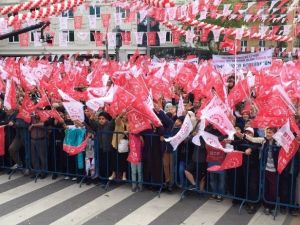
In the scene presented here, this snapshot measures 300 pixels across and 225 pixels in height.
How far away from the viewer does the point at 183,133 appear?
7.62m

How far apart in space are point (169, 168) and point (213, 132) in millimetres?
1170

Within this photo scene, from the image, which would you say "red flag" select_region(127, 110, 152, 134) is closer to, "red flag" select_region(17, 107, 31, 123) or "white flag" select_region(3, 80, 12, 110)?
"red flag" select_region(17, 107, 31, 123)

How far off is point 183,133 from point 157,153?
93 centimetres

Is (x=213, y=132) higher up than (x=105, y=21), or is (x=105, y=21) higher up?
(x=105, y=21)

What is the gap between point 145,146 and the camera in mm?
8383

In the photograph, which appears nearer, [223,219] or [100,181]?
[223,219]

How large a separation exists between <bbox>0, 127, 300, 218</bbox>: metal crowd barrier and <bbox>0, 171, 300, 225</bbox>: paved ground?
0.22m

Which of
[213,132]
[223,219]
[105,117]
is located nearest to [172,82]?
[105,117]

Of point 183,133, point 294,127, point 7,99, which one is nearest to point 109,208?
point 183,133

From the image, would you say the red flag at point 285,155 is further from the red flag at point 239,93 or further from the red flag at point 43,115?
the red flag at point 43,115

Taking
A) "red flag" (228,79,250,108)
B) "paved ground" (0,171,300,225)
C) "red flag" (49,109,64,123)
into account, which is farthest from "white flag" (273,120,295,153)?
"red flag" (49,109,64,123)

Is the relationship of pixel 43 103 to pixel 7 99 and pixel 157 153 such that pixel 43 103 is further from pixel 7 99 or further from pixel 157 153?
pixel 157 153

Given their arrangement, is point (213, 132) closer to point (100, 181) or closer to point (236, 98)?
point (236, 98)

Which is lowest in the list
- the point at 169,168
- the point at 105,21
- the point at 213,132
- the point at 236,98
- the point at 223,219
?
the point at 223,219
